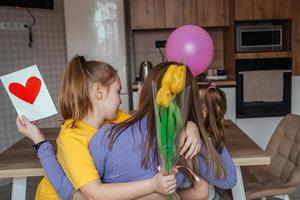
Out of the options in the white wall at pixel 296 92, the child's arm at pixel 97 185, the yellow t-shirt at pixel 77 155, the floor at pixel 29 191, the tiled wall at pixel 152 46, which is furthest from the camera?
the tiled wall at pixel 152 46

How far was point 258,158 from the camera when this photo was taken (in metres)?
1.44

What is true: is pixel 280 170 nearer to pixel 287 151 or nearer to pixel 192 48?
pixel 287 151

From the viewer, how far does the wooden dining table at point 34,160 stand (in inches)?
56.4

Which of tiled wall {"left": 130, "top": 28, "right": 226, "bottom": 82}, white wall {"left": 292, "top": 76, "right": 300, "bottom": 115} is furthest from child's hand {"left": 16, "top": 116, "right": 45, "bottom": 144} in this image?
white wall {"left": 292, "top": 76, "right": 300, "bottom": 115}

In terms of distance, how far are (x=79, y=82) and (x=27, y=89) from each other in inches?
6.1

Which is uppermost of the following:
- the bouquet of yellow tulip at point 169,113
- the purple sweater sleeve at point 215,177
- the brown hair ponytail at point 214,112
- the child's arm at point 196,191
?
the bouquet of yellow tulip at point 169,113

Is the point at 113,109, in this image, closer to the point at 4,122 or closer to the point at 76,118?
the point at 76,118

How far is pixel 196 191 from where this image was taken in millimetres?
1093

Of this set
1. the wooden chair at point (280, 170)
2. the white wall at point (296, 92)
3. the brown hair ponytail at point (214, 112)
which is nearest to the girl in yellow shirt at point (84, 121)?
the brown hair ponytail at point (214, 112)

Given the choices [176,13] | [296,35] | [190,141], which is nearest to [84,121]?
[190,141]

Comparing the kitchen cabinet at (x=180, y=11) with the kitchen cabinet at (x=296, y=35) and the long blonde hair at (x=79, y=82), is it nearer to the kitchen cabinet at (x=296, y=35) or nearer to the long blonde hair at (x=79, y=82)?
the kitchen cabinet at (x=296, y=35)

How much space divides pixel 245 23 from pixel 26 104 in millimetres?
2776

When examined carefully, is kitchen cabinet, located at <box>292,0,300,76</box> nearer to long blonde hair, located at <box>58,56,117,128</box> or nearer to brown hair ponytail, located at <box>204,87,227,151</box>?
brown hair ponytail, located at <box>204,87,227,151</box>

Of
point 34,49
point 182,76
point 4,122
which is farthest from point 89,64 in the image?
point 34,49
